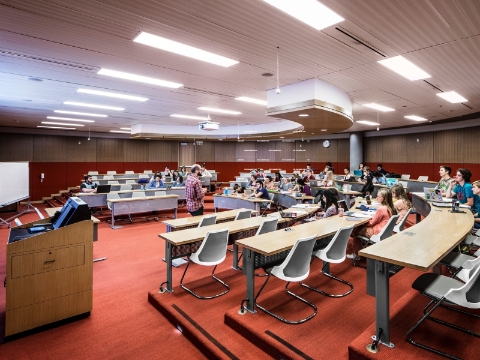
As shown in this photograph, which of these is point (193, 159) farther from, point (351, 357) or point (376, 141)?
point (351, 357)

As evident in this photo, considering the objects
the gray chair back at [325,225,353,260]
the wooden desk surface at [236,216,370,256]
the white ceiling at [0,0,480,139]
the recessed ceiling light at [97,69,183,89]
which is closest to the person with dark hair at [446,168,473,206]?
the white ceiling at [0,0,480,139]

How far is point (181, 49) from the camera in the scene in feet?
14.4

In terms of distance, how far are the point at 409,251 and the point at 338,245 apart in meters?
1.05

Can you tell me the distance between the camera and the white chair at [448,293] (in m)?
2.30

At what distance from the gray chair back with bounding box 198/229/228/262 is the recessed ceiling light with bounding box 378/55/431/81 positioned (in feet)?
12.9

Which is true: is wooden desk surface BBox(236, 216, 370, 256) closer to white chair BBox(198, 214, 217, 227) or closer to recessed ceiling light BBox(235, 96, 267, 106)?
white chair BBox(198, 214, 217, 227)

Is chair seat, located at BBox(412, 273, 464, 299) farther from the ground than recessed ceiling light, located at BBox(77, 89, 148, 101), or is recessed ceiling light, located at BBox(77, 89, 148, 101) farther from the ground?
recessed ceiling light, located at BBox(77, 89, 148, 101)

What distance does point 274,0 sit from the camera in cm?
301

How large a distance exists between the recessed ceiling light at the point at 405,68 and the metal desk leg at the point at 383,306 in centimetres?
373

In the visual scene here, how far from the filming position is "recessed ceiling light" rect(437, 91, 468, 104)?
23.4 ft

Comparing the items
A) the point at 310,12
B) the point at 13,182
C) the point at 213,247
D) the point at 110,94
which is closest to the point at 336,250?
the point at 213,247

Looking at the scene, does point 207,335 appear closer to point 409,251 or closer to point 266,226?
point 266,226

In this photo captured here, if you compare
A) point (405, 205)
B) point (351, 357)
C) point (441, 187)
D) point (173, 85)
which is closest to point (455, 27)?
point (405, 205)

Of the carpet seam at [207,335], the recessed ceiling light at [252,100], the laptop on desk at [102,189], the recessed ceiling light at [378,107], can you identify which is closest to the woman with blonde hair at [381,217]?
the carpet seam at [207,335]
